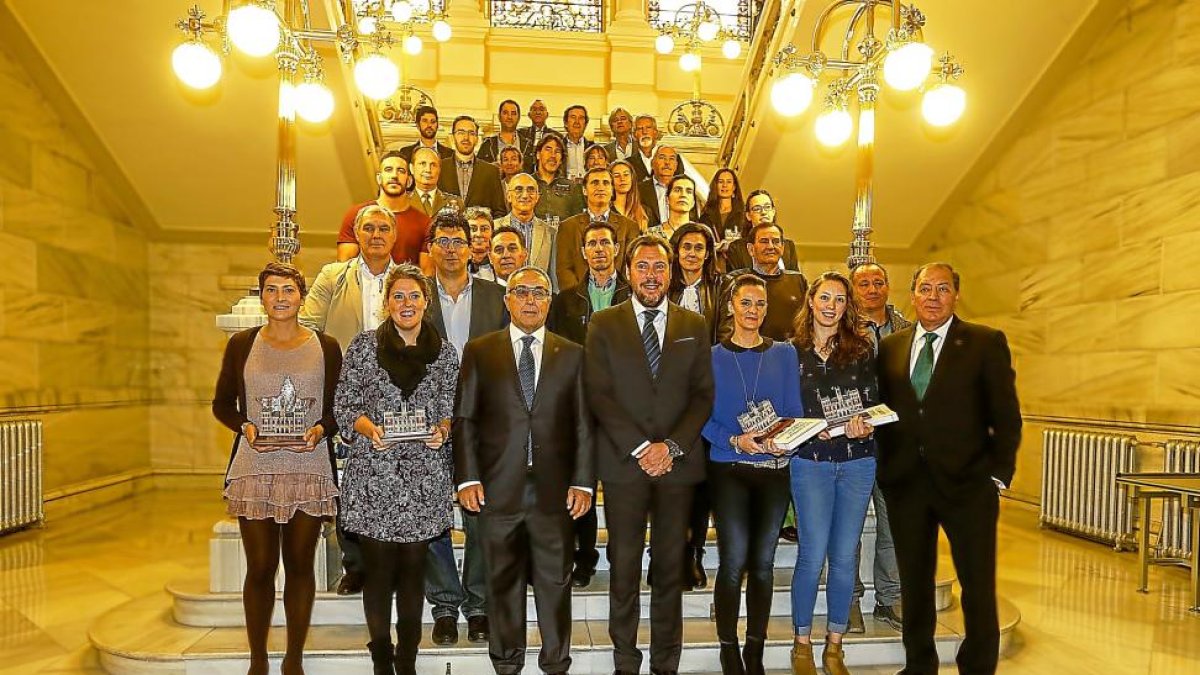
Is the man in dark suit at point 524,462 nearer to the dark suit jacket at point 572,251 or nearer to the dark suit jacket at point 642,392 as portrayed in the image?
the dark suit jacket at point 642,392

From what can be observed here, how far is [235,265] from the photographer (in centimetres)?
1079

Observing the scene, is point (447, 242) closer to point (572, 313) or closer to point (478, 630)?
point (572, 313)

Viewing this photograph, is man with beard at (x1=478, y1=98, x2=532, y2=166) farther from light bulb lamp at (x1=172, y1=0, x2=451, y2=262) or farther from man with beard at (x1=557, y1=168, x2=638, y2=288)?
light bulb lamp at (x1=172, y1=0, x2=451, y2=262)

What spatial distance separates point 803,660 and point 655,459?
1493 mm

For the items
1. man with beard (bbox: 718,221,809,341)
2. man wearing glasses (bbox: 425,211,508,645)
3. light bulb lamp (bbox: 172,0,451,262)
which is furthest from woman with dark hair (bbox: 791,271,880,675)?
light bulb lamp (bbox: 172,0,451,262)

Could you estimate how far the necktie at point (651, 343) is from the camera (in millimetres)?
4105

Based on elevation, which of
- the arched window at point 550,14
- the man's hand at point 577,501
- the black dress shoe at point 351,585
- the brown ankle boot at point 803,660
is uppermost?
the arched window at point 550,14

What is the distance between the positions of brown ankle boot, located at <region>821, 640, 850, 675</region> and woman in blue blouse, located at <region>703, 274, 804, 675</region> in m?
0.46

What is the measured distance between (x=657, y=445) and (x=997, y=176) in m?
7.91

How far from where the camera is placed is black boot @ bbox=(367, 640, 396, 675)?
394 cm

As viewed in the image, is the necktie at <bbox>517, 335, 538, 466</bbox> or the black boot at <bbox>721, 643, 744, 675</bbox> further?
the black boot at <bbox>721, 643, 744, 675</bbox>

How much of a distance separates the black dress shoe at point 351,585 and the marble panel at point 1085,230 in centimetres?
767

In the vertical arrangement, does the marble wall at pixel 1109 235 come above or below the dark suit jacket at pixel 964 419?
above

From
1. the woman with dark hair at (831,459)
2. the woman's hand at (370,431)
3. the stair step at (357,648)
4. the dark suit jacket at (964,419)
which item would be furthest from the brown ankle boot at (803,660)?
the woman's hand at (370,431)
